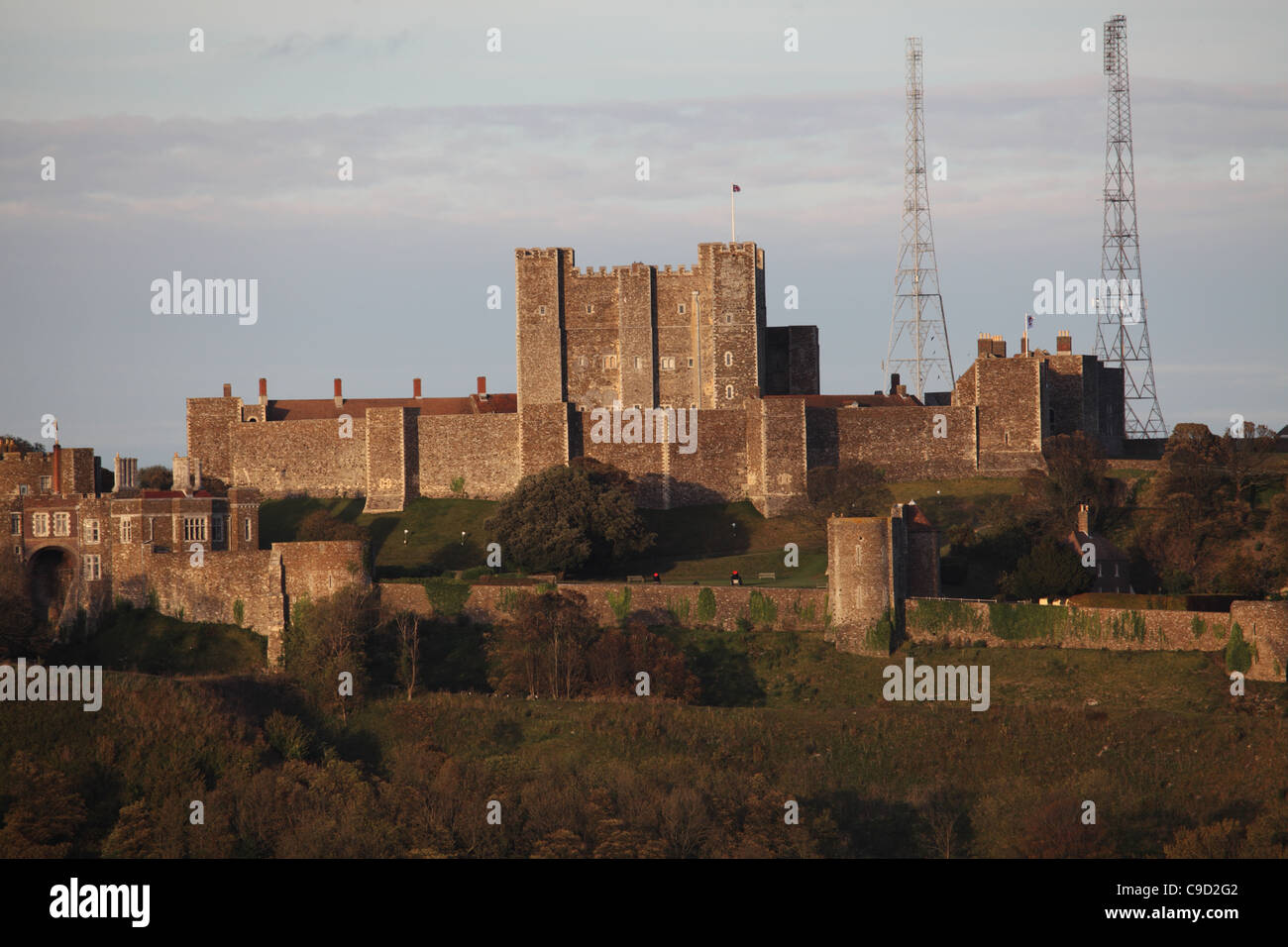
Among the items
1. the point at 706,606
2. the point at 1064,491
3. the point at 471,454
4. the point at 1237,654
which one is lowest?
the point at 1237,654

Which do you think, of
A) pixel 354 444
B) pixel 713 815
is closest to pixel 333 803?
pixel 713 815

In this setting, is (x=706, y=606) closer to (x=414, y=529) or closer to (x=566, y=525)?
(x=566, y=525)

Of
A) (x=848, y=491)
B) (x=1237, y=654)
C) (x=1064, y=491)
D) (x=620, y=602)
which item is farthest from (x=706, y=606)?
(x=1237, y=654)

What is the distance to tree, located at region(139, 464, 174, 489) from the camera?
82.4m

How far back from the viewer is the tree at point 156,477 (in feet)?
270

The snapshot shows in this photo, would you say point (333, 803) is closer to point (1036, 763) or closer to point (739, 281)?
point (1036, 763)

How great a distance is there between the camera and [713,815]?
5325 cm

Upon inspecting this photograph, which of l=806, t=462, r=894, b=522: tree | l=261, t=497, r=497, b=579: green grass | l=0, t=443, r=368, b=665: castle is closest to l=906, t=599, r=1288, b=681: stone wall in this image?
l=806, t=462, r=894, b=522: tree

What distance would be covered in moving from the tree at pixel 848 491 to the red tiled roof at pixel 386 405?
40.7 feet

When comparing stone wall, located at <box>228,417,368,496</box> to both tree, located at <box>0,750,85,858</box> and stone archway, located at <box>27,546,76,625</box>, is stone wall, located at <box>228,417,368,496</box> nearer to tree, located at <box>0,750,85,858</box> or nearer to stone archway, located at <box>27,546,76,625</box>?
stone archway, located at <box>27,546,76,625</box>

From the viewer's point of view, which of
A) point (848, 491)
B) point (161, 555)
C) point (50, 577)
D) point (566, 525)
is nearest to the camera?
point (161, 555)

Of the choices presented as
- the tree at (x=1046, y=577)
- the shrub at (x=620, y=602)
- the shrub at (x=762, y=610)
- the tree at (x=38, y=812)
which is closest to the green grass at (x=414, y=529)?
the shrub at (x=620, y=602)

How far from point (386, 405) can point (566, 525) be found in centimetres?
1911

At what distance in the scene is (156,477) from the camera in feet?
278
